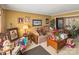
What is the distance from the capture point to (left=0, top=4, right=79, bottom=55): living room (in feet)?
4.84

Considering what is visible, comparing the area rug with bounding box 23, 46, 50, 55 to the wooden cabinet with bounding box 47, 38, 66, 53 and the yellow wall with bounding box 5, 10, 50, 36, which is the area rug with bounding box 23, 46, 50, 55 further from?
the yellow wall with bounding box 5, 10, 50, 36

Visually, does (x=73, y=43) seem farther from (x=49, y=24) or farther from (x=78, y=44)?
(x=49, y=24)

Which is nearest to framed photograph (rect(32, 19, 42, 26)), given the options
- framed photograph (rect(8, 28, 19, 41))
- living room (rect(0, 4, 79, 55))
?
living room (rect(0, 4, 79, 55))

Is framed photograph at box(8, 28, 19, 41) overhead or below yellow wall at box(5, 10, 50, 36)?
below

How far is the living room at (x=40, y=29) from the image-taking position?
1.48 metres

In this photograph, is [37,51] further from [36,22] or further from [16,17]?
[16,17]

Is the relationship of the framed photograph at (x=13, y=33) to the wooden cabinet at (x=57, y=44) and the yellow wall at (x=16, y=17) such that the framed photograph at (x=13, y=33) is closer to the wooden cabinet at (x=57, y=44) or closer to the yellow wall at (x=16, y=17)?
the yellow wall at (x=16, y=17)

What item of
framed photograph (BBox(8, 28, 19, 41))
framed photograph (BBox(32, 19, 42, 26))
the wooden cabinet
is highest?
framed photograph (BBox(32, 19, 42, 26))

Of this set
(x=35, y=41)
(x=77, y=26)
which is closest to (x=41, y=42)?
(x=35, y=41)

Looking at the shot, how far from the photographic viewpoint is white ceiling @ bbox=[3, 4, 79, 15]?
148 centimetres

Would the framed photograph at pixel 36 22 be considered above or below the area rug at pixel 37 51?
above

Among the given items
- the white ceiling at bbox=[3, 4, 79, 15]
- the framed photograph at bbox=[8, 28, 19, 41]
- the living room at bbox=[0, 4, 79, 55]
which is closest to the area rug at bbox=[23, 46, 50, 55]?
the living room at bbox=[0, 4, 79, 55]

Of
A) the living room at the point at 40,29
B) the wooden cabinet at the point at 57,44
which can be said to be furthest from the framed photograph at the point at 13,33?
the wooden cabinet at the point at 57,44

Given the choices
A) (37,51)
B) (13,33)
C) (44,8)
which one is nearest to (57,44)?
(37,51)
